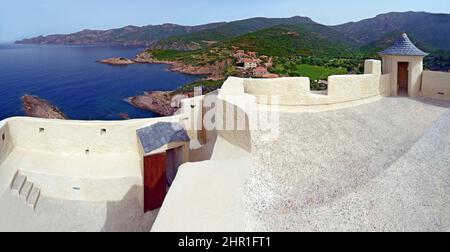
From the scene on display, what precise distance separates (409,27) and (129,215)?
99.7 metres

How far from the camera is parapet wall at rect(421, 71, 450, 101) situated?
449 inches

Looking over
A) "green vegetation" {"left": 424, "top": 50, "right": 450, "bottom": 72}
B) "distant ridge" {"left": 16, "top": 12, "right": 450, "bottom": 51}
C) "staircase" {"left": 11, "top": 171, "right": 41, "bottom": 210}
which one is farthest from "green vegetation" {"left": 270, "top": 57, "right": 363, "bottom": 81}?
"distant ridge" {"left": 16, "top": 12, "right": 450, "bottom": 51}

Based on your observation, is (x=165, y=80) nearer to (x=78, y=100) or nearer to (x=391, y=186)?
(x=78, y=100)

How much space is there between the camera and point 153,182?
388 inches

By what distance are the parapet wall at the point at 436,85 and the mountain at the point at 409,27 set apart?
58.3 m

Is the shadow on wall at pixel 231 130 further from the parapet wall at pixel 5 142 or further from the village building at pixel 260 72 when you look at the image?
the village building at pixel 260 72

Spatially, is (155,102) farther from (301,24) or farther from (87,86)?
(301,24)

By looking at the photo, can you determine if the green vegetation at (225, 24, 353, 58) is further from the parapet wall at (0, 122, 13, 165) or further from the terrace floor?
the terrace floor

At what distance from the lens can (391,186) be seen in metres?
5.83

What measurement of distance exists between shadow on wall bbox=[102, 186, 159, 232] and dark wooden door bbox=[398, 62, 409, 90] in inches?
424

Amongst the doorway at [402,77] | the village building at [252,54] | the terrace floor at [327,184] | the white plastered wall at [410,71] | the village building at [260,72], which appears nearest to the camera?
the terrace floor at [327,184]

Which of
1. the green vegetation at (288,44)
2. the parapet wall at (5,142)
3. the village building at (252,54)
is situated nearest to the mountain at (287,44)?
the green vegetation at (288,44)

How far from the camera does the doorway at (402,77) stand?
42.0 ft
